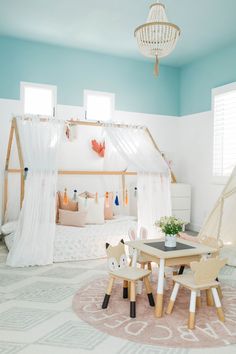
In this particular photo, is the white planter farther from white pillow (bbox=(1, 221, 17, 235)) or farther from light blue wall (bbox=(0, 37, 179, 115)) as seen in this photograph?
light blue wall (bbox=(0, 37, 179, 115))

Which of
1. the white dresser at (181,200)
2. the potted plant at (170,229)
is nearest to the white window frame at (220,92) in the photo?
the white dresser at (181,200)

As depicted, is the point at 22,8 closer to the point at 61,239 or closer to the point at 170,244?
the point at 61,239

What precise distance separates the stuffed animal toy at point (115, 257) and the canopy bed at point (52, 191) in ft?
4.96

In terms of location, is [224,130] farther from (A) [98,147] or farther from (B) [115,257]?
(B) [115,257]

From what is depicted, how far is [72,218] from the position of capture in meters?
5.55

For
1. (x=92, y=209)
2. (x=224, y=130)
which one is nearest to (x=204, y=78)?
(x=224, y=130)

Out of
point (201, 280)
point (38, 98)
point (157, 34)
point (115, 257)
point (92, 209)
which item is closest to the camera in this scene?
point (201, 280)

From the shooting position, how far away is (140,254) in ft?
12.9

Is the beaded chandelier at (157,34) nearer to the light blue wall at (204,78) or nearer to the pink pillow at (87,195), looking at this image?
the pink pillow at (87,195)

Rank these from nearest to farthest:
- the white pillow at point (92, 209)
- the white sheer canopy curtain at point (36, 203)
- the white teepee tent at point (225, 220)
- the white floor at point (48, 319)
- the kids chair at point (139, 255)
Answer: the white floor at point (48, 319)
the kids chair at point (139, 255)
the white sheer canopy curtain at point (36, 203)
the white teepee tent at point (225, 220)
the white pillow at point (92, 209)

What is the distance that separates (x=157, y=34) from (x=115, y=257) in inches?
84.8

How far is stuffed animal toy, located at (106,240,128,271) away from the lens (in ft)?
11.5

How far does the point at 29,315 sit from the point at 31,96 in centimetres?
425

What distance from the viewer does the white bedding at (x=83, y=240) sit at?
16.5ft
